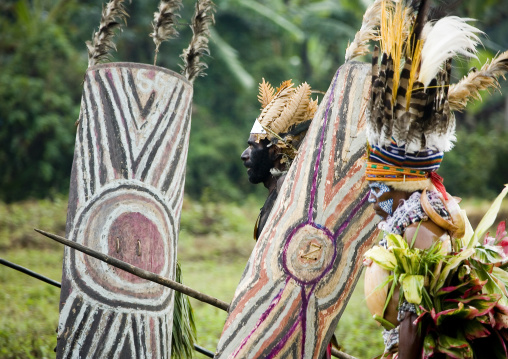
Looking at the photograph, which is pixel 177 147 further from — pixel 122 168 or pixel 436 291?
pixel 436 291

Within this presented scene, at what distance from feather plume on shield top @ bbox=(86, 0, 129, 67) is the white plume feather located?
172cm

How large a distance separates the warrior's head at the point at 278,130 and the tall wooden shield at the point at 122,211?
1.98ft

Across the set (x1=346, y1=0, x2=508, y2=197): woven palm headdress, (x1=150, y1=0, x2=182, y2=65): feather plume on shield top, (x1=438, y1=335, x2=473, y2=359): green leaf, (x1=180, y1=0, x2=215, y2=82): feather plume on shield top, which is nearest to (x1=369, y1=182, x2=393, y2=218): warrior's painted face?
(x1=346, y1=0, x2=508, y2=197): woven palm headdress

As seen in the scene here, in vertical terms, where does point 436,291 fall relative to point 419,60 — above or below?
below

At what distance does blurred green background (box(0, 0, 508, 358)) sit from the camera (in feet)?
30.9

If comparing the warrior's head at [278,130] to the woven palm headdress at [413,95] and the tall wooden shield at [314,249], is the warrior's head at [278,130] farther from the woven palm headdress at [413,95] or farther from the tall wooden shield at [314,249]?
the woven palm headdress at [413,95]

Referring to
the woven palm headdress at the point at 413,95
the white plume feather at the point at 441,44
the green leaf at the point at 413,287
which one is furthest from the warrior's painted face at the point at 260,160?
the green leaf at the point at 413,287

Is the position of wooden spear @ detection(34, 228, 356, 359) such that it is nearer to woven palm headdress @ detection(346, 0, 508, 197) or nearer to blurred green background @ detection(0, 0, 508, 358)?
woven palm headdress @ detection(346, 0, 508, 197)

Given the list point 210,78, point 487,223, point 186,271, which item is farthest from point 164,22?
point 210,78

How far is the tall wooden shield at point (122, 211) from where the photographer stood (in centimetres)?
351

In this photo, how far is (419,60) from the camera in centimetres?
284

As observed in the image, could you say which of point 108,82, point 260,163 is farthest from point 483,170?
point 108,82

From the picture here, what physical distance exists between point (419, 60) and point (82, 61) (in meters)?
11.7

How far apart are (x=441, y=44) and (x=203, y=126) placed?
12315mm
